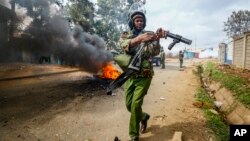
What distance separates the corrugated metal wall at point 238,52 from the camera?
15898 millimetres

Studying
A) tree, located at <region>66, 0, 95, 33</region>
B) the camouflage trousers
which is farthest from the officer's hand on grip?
tree, located at <region>66, 0, 95, 33</region>

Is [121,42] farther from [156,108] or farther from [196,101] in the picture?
[196,101]

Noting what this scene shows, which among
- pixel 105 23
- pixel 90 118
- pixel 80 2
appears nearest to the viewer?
pixel 90 118

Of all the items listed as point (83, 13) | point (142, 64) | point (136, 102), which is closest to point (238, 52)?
point (142, 64)

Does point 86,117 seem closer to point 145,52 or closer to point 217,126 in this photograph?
point 145,52

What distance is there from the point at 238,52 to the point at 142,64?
14805mm

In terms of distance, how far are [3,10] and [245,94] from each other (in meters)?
10.5

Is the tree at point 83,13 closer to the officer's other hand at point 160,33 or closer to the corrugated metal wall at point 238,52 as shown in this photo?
the corrugated metal wall at point 238,52

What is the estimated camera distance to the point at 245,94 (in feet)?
22.1

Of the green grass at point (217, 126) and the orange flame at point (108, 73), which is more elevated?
the orange flame at point (108, 73)

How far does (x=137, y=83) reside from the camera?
4.00m

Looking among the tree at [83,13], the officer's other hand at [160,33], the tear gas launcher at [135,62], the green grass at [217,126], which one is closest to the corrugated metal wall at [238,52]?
the green grass at [217,126]

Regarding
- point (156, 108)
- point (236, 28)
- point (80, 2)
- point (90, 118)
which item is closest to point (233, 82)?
point (156, 108)

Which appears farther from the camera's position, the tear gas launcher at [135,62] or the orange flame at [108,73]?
the orange flame at [108,73]
